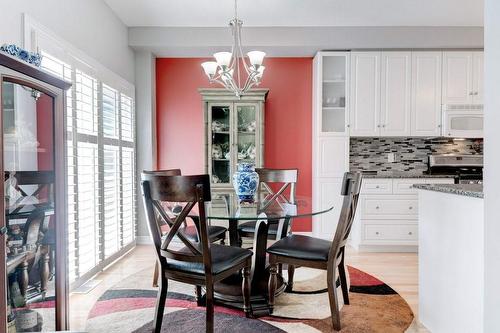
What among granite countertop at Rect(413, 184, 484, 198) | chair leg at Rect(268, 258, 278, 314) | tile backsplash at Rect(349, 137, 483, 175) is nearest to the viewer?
granite countertop at Rect(413, 184, 484, 198)

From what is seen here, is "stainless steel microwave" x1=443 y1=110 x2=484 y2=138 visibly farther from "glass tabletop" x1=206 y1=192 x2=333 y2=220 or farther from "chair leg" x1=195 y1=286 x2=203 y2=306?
"chair leg" x1=195 y1=286 x2=203 y2=306

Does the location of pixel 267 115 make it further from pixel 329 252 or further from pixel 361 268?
pixel 329 252

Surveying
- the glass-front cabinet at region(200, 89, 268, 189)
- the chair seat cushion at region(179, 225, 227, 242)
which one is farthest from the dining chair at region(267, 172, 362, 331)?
the glass-front cabinet at region(200, 89, 268, 189)

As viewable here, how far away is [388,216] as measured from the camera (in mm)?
3949

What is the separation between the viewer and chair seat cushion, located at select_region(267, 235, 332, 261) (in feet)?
6.98

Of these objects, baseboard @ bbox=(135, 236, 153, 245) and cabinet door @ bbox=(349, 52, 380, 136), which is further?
baseboard @ bbox=(135, 236, 153, 245)

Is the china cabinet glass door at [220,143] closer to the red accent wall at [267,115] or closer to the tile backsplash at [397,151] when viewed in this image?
the red accent wall at [267,115]

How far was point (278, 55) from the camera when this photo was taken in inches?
172

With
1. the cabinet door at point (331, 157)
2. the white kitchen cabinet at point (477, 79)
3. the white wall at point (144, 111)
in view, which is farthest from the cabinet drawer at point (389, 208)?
the white wall at point (144, 111)

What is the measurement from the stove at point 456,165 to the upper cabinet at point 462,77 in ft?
2.34

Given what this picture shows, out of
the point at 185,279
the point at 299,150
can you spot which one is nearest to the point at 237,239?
the point at 185,279

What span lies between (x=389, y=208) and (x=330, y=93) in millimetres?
1615

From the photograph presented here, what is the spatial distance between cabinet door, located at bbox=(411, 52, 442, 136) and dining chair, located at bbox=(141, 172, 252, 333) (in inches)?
124

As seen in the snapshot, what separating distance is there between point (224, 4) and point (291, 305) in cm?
297
